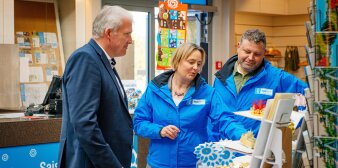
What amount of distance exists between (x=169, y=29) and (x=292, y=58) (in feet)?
14.3

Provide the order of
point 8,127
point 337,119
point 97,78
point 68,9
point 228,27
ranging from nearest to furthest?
point 337,119 → point 97,78 → point 8,127 → point 68,9 → point 228,27

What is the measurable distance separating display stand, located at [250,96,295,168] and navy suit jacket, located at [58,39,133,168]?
698mm

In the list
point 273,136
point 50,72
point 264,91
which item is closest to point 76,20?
point 50,72

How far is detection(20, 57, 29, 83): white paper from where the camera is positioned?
6.27 meters

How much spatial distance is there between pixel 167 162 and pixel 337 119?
4.01 ft

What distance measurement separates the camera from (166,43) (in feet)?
18.9

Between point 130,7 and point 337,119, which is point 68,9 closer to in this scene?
point 130,7

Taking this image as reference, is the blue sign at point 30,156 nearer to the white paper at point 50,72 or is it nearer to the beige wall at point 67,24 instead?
the white paper at point 50,72

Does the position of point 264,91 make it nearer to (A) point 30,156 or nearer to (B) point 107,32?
(B) point 107,32

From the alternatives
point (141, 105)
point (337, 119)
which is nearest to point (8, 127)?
point (141, 105)

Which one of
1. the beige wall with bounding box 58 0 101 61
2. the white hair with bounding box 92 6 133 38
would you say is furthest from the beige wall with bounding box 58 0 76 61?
the white hair with bounding box 92 6 133 38

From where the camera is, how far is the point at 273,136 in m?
2.35

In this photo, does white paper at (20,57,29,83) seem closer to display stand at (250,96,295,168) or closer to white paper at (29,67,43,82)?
white paper at (29,67,43,82)

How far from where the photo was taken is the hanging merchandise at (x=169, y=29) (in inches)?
224
